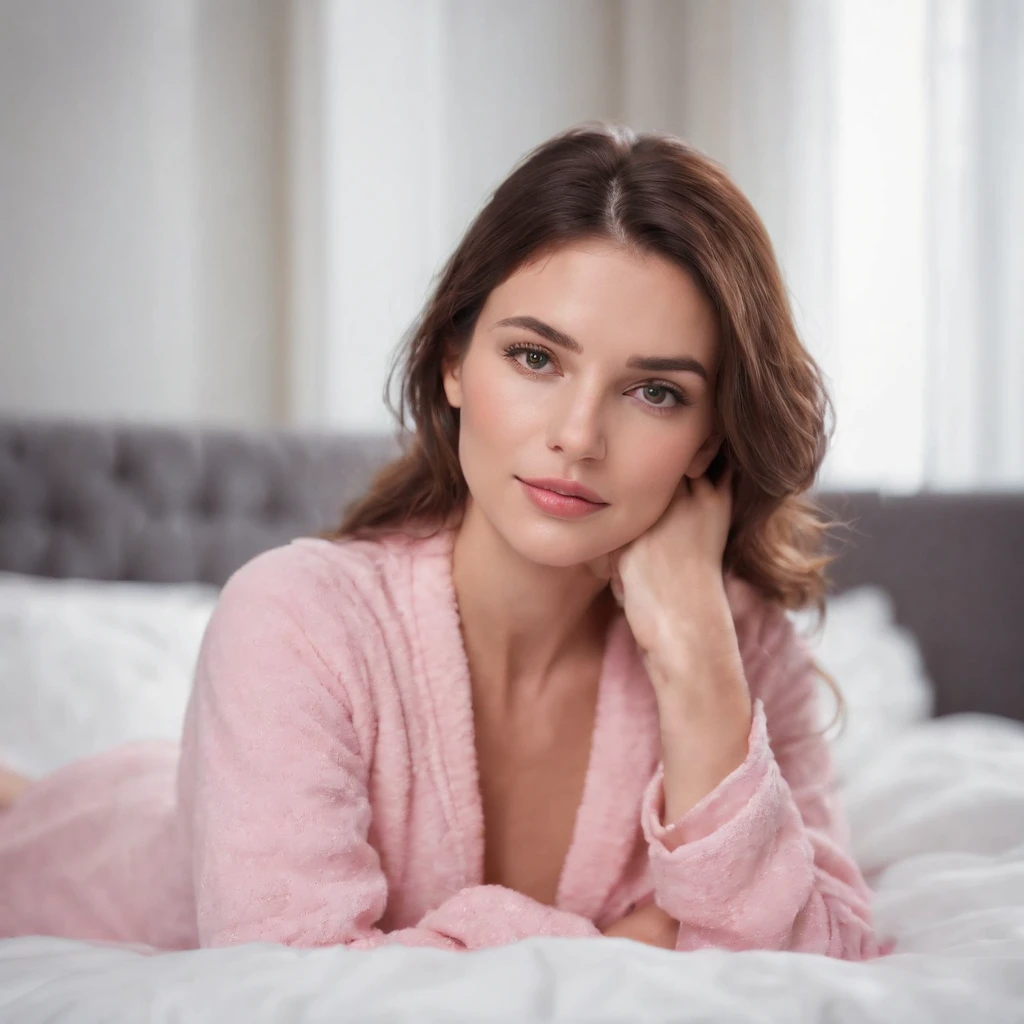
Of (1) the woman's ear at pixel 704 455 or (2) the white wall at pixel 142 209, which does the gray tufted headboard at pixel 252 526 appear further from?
(1) the woman's ear at pixel 704 455

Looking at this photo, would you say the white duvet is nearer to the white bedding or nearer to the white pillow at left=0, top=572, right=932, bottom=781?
the white bedding

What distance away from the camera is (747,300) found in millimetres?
1509

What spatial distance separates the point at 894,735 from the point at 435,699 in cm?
149

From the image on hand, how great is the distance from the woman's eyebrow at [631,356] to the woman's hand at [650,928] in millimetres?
690

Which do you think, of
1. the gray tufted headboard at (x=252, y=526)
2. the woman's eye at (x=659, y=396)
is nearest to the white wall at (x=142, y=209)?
the gray tufted headboard at (x=252, y=526)

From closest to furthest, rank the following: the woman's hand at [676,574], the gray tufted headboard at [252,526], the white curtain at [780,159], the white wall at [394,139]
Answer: the woman's hand at [676,574] < the gray tufted headboard at [252,526] < the white curtain at [780,159] < the white wall at [394,139]

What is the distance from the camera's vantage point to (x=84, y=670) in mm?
2420

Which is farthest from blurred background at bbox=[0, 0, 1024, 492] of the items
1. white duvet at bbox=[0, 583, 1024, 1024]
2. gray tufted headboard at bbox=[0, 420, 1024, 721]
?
white duvet at bbox=[0, 583, 1024, 1024]

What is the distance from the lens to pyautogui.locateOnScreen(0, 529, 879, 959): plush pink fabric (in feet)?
4.42

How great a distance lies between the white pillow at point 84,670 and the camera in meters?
2.33

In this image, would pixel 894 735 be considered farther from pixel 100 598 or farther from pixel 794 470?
pixel 100 598

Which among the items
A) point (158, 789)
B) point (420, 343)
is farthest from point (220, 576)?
point (420, 343)

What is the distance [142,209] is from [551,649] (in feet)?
7.91

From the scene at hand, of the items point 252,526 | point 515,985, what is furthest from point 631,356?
point 252,526
